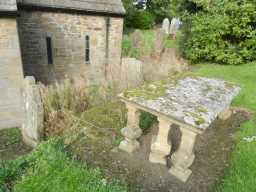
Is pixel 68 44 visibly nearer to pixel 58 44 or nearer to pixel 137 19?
pixel 58 44

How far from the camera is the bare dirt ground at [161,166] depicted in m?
3.00

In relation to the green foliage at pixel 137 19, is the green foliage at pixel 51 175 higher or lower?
lower

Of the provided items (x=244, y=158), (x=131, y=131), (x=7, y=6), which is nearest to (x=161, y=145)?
(x=131, y=131)

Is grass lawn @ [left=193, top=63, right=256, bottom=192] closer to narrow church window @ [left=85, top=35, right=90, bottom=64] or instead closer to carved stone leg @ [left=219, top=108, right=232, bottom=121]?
carved stone leg @ [left=219, top=108, right=232, bottom=121]

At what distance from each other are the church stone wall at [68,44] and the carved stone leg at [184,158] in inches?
176

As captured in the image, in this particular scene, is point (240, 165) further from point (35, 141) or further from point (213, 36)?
point (213, 36)

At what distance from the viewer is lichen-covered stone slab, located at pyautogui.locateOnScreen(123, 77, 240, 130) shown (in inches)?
110

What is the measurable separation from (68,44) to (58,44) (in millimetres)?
425

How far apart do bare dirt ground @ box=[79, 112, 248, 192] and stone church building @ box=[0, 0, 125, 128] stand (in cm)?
344

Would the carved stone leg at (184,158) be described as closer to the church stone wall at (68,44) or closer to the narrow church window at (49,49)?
the church stone wall at (68,44)

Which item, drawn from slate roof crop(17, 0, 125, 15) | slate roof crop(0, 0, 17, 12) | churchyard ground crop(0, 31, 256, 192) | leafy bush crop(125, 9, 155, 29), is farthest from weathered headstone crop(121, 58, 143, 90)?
leafy bush crop(125, 9, 155, 29)

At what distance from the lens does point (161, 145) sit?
3209 millimetres

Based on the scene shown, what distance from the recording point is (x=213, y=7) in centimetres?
1006

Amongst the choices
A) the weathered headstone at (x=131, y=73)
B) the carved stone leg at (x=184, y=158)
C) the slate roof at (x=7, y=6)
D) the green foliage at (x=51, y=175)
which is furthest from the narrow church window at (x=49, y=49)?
the carved stone leg at (x=184, y=158)
